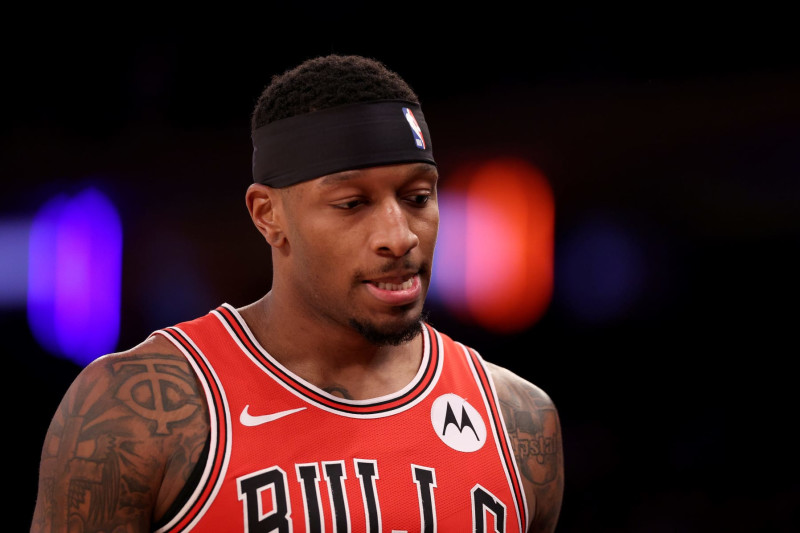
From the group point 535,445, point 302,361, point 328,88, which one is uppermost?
point 328,88

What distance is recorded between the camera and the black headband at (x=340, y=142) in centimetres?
212

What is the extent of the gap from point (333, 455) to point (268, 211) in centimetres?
64

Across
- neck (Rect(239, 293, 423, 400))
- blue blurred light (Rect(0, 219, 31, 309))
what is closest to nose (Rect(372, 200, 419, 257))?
neck (Rect(239, 293, 423, 400))

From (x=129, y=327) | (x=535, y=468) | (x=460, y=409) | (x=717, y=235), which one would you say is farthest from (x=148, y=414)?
(x=717, y=235)

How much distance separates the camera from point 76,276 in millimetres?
4316

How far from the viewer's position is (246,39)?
4.52m

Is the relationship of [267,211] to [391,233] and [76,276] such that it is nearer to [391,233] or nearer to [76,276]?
[391,233]

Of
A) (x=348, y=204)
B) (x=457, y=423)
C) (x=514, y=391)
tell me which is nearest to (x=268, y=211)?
(x=348, y=204)

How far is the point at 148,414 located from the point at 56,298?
2.61 meters

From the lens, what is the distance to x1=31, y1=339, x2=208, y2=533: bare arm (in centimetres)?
187

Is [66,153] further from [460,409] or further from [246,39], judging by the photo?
[460,409]

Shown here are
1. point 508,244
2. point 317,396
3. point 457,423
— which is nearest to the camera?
point 317,396

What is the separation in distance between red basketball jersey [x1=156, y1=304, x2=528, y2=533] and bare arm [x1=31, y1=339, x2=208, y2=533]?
0.06 meters

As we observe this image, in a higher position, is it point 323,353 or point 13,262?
point 13,262
